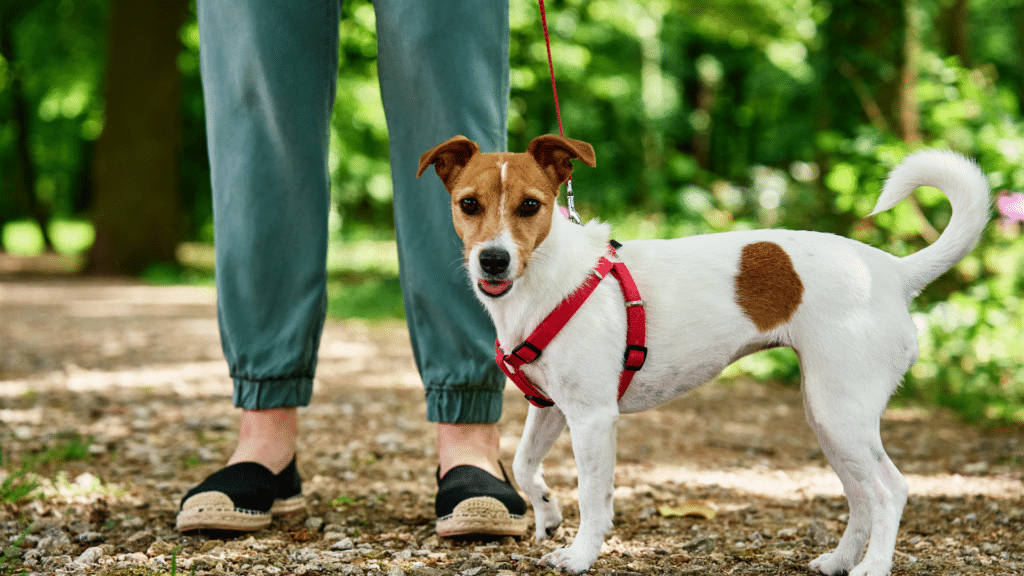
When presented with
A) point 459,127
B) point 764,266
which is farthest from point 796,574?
point 459,127

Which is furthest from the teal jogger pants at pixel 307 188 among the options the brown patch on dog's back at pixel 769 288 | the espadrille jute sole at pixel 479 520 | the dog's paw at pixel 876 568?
Answer: the dog's paw at pixel 876 568

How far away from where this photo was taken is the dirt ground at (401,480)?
2.29 meters

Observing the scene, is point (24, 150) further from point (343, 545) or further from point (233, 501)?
point (343, 545)

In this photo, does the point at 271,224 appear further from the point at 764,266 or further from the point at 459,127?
the point at 764,266

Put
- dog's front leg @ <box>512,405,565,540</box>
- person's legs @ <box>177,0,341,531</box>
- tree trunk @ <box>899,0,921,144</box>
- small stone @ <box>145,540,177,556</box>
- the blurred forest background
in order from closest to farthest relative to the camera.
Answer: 1. small stone @ <box>145,540,177,556</box>
2. dog's front leg @ <box>512,405,565,540</box>
3. person's legs @ <box>177,0,341,531</box>
4. the blurred forest background
5. tree trunk @ <box>899,0,921,144</box>

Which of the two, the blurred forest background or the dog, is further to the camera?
the blurred forest background

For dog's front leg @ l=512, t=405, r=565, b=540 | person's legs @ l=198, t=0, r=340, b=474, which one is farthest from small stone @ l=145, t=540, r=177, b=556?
dog's front leg @ l=512, t=405, r=565, b=540

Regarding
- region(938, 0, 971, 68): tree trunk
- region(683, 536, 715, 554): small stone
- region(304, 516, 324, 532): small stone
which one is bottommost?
region(304, 516, 324, 532): small stone

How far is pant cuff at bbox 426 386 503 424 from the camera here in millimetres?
2602

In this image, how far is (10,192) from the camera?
84.9ft

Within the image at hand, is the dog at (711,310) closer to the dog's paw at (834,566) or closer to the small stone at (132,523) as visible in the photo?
the dog's paw at (834,566)

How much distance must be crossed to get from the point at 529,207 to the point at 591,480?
2.46 ft

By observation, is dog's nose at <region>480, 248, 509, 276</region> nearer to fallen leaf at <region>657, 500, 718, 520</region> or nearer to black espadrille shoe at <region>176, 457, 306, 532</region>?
black espadrille shoe at <region>176, 457, 306, 532</region>

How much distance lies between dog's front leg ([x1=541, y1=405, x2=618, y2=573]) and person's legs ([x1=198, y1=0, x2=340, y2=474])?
101 cm
